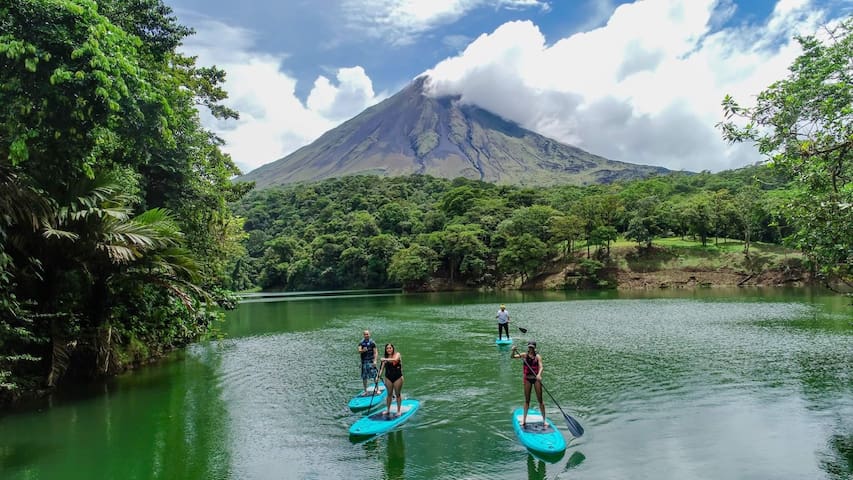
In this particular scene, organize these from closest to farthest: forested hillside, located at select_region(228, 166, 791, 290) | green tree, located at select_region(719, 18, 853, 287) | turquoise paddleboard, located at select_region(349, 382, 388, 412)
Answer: green tree, located at select_region(719, 18, 853, 287) → turquoise paddleboard, located at select_region(349, 382, 388, 412) → forested hillside, located at select_region(228, 166, 791, 290)

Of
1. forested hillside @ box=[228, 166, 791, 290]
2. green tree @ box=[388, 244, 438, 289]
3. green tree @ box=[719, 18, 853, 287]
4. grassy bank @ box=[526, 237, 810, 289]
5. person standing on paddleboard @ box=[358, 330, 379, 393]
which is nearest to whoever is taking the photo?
green tree @ box=[719, 18, 853, 287]

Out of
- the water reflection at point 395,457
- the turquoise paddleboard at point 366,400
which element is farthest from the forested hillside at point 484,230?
the water reflection at point 395,457

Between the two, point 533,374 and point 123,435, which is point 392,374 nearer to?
point 533,374

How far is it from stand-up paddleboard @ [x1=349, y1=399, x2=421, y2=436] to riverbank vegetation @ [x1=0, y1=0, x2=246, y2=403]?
19.2ft

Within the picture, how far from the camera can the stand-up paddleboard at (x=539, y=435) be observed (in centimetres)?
947

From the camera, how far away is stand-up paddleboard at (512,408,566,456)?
947 cm

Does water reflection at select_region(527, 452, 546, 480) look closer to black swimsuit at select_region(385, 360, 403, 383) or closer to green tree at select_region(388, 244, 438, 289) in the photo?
black swimsuit at select_region(385, 360, 403, 383)

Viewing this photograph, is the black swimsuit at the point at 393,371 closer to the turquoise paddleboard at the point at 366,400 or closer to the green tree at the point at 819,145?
the turquoise paddleboard at the point at 366,400

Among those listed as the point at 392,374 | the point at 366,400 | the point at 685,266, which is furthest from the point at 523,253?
the point at 392,374

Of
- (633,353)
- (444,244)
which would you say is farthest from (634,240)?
(633,353)

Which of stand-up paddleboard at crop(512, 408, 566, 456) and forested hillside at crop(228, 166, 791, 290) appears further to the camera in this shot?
forested hillside at crop(228, 166, 791, 290)

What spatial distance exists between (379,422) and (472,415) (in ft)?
7.96

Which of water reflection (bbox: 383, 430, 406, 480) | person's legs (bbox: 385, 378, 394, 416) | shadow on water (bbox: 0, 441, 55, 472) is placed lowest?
water reflection (bbox: 383, 430, 406, 480)

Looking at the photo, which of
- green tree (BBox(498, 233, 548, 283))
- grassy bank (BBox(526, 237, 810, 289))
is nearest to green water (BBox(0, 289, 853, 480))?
grassy bank (BBox(526, 237, 810, 289))
